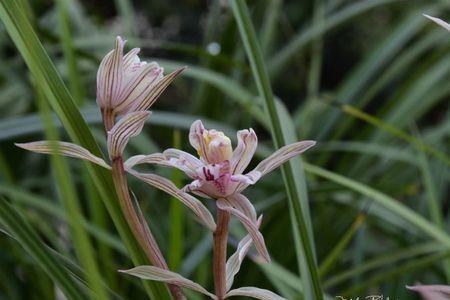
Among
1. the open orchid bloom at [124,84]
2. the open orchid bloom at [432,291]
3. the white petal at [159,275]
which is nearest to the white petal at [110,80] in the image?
the open orchid bloom at [124,84]

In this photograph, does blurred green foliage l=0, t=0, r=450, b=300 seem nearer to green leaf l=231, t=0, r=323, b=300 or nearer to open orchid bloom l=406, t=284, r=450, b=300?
green leaf l=231, t=0, r=323, b=300

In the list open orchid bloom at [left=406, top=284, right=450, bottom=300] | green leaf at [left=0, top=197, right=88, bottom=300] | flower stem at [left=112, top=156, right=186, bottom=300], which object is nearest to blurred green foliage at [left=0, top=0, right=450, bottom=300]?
green leaf at [left=0, top=197, right=88, bottom=300]

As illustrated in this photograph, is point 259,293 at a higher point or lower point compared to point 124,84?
lower

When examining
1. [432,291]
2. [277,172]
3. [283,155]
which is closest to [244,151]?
[283,155]

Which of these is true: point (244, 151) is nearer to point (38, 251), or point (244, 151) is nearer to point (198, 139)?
point (198, 139)

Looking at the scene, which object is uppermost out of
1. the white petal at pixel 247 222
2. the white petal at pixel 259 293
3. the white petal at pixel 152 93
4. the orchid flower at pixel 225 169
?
the white petal at pixel 152 93

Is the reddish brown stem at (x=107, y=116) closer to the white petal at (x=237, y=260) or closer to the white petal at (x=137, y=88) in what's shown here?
the white petal at (x=137, y=88)

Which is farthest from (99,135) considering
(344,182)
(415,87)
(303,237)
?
(303,237)
